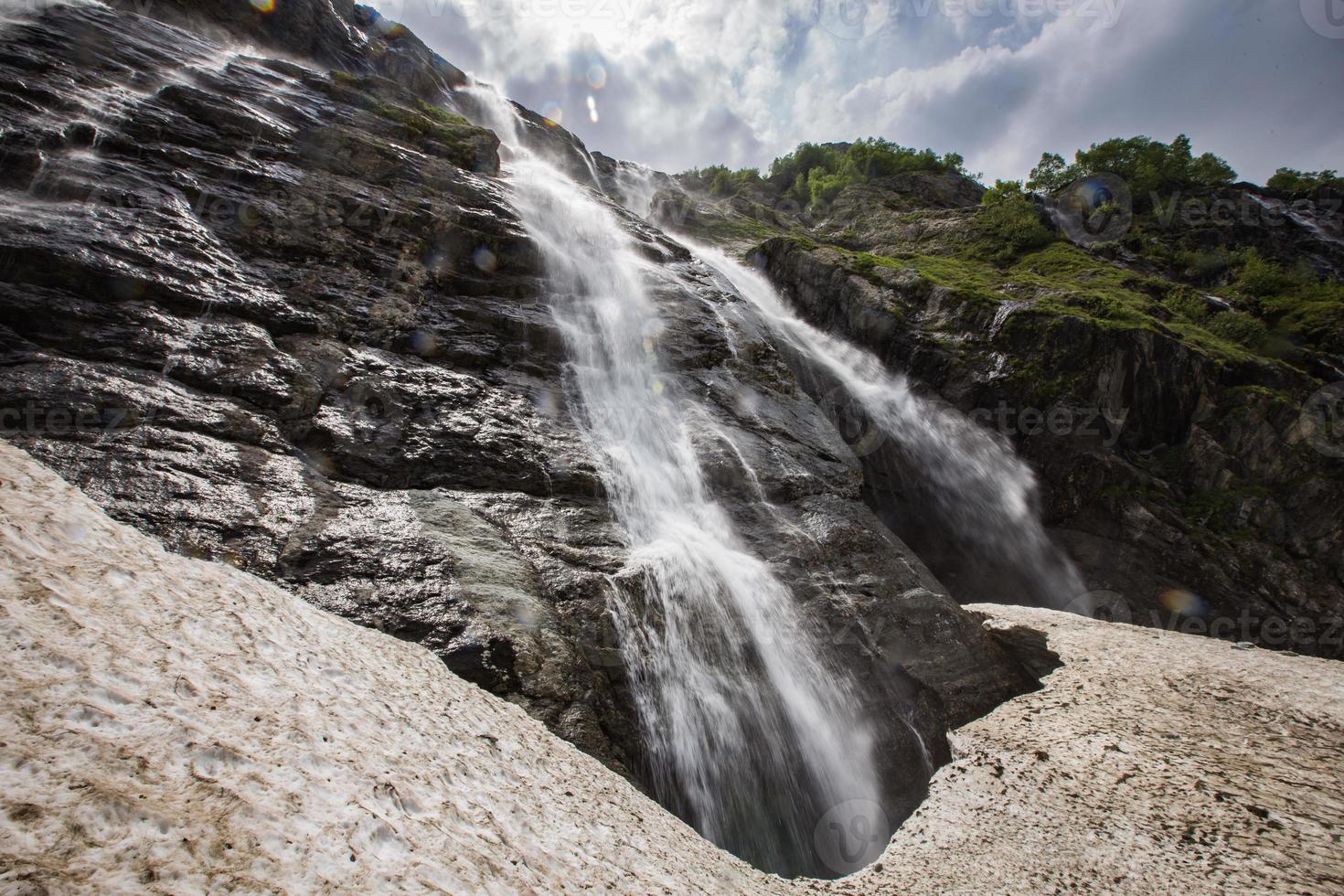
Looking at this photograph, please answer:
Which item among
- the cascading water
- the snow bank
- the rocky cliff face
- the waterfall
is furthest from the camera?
the waterfall

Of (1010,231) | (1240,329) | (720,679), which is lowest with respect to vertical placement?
(720,679)

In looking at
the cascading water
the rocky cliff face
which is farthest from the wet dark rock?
the cascading water

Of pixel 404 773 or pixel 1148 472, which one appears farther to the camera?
pixel 1148 472

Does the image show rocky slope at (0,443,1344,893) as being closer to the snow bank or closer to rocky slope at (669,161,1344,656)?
the snow bank

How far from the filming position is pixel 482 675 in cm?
584

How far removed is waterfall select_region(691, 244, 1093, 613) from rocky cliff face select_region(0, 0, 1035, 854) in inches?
166

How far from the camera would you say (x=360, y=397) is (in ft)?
29.9

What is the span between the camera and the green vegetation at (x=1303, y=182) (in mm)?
38000

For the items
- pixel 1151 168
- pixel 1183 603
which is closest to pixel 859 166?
pixel 1151 168

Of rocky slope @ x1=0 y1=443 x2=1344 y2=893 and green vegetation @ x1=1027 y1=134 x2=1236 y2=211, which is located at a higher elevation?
green vegetation @ x1=1027 y1=134 x2=1236 y2=211

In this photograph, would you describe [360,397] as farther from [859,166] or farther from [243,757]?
[859,166]

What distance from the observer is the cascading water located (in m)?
6.65

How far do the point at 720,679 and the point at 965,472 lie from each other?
13.3 meters

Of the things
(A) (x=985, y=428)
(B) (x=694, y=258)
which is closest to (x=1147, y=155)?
(A) (x=985, y=428)
